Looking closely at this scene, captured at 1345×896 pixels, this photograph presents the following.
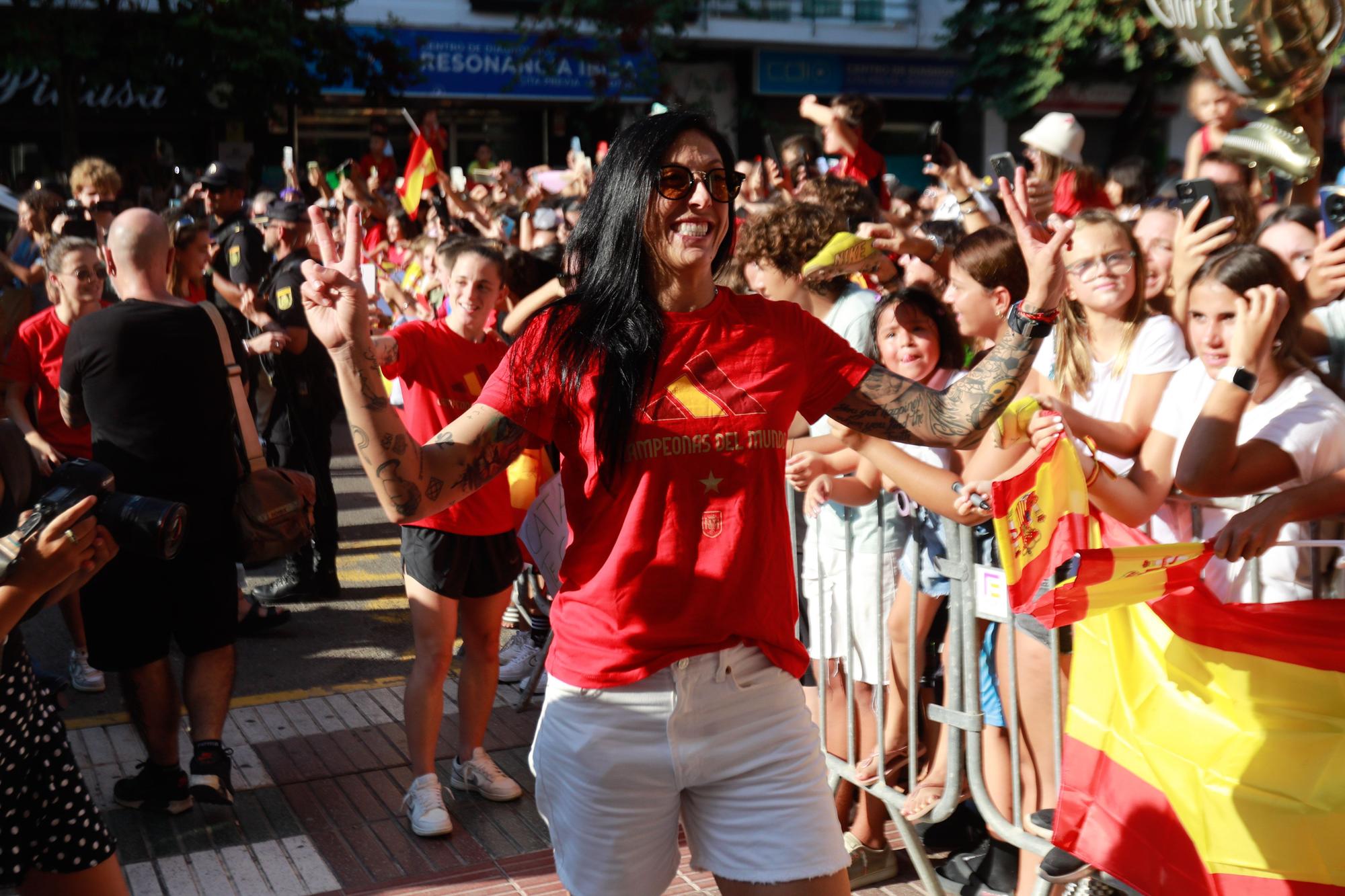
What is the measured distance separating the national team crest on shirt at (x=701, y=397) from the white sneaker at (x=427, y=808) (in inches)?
101

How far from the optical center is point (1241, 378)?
3086mm

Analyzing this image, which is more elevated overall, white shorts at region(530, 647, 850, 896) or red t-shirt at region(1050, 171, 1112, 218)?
red t-shirt at region(1050, 171, 1112, 218)

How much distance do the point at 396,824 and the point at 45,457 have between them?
2780 millimetres

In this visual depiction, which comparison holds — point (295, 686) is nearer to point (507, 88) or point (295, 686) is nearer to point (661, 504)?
point (661, 504)

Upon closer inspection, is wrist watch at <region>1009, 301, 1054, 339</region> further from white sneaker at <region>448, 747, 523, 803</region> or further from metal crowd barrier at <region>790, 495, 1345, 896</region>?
white sneaker at <region>448, 747, 523, 803</region>

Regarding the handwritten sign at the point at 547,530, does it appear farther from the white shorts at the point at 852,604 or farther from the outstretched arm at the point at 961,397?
the outstretched arm at the point at 961,397

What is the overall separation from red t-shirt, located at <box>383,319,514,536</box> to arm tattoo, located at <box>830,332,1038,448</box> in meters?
2.13

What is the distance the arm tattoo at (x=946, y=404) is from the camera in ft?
9.08

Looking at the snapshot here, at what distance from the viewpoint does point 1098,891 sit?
11.3 feet

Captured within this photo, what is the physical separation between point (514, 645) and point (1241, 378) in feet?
13.7

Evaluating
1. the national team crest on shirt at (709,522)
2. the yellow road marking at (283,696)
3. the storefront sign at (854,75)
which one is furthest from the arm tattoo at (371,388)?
the storefront sign at (854,75)

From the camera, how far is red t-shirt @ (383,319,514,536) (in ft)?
15.2

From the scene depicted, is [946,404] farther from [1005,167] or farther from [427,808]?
[427,808]

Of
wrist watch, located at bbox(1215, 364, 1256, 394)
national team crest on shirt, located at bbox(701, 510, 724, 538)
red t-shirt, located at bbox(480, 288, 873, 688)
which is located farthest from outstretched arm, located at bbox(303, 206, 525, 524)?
wrist watch, located at bbox(1215, 364, 1256, 394)
